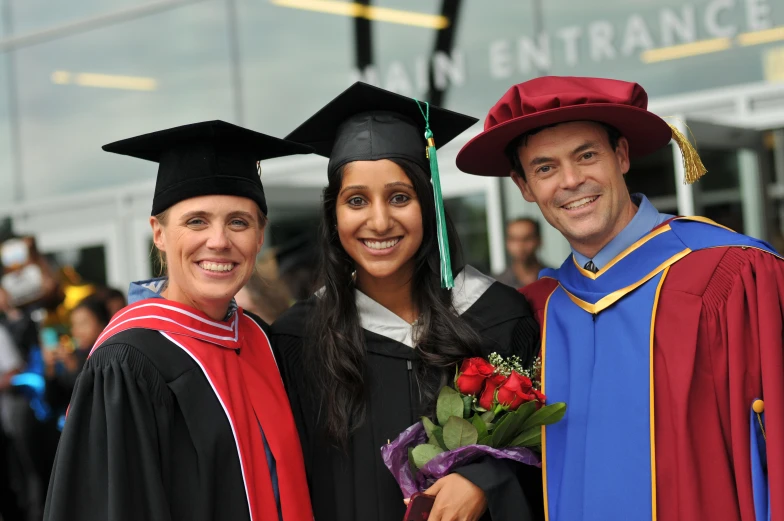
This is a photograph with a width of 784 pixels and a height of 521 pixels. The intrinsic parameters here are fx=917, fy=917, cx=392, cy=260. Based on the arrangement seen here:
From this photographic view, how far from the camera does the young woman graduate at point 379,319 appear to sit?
275 centimetres

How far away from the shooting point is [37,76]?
10016mm

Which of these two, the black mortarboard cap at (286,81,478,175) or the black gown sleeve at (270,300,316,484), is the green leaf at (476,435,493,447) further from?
Result: the black mortarboard cap at (286,81,478,175)

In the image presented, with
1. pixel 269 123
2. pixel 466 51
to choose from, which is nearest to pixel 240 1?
pixel 269 123

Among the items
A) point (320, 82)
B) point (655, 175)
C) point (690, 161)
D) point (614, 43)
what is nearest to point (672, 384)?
point (690, 161)

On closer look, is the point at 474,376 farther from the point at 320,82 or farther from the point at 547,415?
the point at 320,82

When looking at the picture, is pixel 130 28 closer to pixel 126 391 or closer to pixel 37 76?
pixel 37 76

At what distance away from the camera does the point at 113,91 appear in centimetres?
944

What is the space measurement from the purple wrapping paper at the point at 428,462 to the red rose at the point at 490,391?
12 cm

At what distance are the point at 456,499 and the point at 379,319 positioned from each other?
0.66 metres

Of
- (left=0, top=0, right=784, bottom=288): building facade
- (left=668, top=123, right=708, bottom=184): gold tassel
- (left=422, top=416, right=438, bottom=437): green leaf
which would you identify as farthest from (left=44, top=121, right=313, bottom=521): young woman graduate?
(left=0, top=0, right=784, bottom=288): building facade

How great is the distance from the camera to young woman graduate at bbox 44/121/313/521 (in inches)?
90.8

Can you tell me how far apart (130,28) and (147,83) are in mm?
632

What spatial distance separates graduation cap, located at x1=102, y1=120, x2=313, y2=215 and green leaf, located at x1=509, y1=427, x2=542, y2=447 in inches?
40.1

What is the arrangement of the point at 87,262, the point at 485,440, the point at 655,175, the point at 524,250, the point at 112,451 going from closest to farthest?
1. the point at 112,451
2. the point at 485,440
3. the point at 655,175
4. the point at 524,250
5. the point at 87,262
